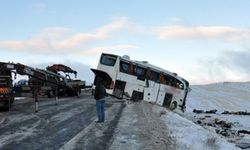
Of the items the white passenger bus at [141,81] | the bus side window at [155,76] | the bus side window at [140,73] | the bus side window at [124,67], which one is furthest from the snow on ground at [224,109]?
the bus side window at [124,67]

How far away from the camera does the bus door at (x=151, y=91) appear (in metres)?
39.8

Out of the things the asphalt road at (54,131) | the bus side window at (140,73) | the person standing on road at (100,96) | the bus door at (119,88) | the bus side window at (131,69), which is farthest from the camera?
the bus side window at (140,73)

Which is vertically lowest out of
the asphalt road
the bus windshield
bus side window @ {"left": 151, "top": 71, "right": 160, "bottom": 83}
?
the asphalt road

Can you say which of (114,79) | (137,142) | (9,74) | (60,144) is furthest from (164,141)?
(114,79)

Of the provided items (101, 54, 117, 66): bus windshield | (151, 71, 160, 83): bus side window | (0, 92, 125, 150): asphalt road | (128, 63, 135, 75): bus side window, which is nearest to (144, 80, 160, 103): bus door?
(151, 71, 160, 83): bus side window

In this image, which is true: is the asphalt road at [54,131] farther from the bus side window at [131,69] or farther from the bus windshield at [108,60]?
the bus side window at [131,69]

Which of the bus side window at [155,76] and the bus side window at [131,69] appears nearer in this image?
the bus side window at [131,69]

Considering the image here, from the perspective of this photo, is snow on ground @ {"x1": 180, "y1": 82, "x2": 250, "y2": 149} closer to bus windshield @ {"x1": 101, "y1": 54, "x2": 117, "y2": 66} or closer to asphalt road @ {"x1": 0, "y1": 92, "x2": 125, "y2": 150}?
asphalt road @ {"x1": 0, "y1": 92, "x2": 125, "y2": 150}

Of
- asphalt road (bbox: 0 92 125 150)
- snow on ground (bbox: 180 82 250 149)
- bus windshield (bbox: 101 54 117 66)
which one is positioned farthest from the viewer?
bus windshield (bbox: 101 54 117 66)

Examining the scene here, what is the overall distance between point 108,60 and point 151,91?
414cm

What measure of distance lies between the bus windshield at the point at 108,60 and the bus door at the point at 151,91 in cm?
328

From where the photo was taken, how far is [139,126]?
65.3ft

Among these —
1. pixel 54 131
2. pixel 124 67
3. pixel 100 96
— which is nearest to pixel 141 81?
pixel 124 67

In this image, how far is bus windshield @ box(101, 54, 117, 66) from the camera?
1533 inches
